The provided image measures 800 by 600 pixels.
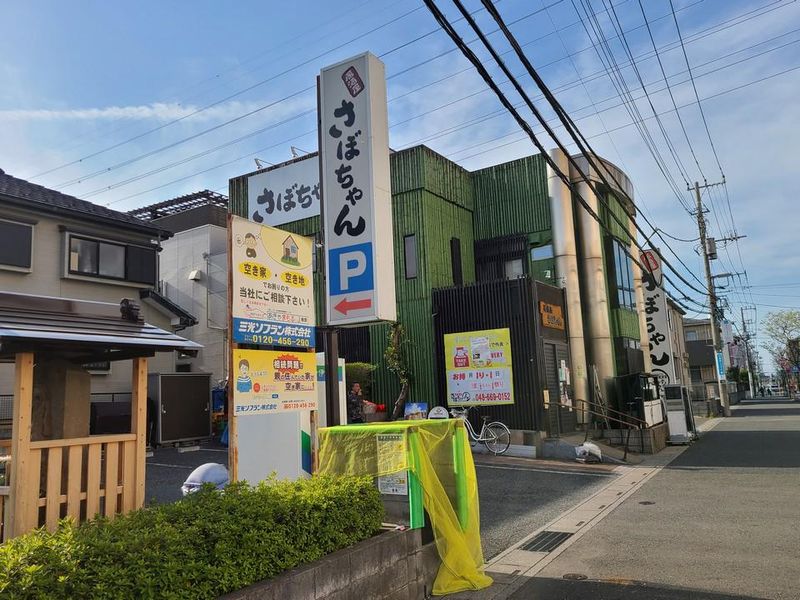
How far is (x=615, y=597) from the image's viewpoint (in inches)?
206

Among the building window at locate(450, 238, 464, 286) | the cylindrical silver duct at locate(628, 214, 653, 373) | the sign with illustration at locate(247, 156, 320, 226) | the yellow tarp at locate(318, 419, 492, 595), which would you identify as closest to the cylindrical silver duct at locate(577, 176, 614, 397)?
the building window at locate(450, 238, 464, 286)

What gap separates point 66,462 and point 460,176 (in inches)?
703

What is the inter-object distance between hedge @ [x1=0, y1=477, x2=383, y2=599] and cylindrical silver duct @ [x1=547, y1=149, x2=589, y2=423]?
14.6 meters

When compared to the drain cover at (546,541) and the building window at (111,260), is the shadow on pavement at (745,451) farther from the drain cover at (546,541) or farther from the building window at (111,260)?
the building window at (111,260)

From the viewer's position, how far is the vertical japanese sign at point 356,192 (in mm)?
7434

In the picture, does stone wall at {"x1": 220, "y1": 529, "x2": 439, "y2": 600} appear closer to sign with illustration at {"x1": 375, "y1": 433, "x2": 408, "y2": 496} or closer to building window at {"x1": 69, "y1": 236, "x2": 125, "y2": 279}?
sign with illustration at {"x1": 375, "y1": 433, "x2": 408, "y2": 496}

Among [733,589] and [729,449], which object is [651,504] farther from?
[729,449]

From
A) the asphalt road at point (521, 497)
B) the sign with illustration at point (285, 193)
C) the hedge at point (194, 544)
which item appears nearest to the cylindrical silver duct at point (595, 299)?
the asphalt road at point (521, 497)

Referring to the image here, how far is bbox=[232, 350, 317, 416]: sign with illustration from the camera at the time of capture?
17.2 feet

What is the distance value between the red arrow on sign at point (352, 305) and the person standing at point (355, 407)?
890 centimetres

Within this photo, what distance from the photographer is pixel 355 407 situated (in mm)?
16047

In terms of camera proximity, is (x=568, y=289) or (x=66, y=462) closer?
(x=66, y=462)

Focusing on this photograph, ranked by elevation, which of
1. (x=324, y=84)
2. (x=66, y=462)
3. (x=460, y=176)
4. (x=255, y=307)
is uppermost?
(x=460, y=176)

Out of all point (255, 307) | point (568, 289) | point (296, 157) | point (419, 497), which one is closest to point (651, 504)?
point (419, 497)
